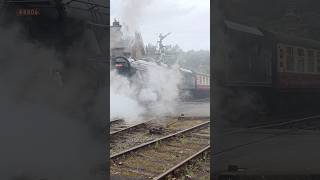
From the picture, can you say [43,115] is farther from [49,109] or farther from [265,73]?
[265,73]

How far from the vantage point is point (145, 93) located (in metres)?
17.1

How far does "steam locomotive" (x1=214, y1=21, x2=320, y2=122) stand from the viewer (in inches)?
163

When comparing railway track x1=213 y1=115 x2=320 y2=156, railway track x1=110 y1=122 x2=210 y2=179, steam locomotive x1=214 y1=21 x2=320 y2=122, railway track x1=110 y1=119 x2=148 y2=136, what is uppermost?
steam locomotive x1=214 y1=21 x2=320 y2=122

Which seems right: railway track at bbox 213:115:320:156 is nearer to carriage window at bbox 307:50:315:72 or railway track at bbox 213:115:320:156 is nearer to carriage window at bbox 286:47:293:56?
carriage window at bbox 307:50:315:72

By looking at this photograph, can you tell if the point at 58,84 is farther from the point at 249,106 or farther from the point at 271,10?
the point at 271,10

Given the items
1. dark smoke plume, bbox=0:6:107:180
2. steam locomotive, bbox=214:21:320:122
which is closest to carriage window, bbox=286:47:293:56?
steam locomotive, bbox=214:21:320:122

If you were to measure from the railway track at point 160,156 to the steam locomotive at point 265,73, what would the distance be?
2.08 metres

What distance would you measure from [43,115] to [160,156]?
12.9 feet

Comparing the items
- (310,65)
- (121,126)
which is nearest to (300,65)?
(310,65)

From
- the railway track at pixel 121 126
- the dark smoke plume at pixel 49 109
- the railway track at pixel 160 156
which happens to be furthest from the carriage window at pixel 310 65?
the railway track at pixel 121 126

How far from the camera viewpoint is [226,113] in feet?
13.7

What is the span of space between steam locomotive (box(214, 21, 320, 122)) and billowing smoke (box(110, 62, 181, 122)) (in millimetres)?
10032

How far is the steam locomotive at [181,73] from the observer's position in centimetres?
1519

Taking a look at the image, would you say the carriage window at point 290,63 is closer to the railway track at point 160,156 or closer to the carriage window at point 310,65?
the carriage window at point 310,65
